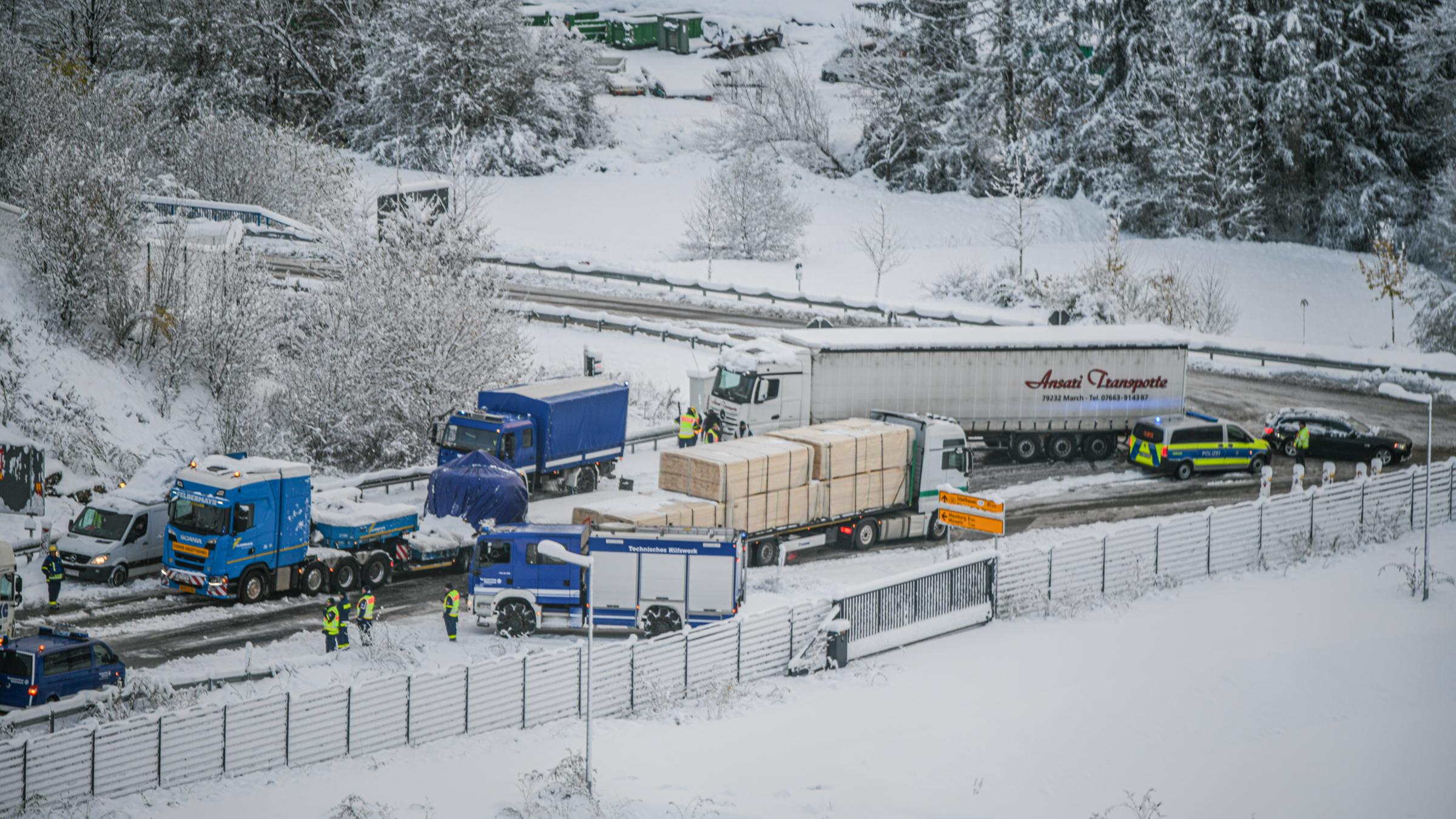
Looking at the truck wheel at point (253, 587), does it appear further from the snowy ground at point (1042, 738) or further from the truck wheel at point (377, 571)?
the snowy ground at point (1042, 738)

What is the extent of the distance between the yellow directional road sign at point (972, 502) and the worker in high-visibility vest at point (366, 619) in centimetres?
1118

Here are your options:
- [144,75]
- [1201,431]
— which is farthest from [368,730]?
[144,75]

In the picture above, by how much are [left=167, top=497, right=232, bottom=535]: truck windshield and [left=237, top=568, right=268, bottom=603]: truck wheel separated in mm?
1014

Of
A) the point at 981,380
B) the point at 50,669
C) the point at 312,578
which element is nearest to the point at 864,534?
the point at 981,380

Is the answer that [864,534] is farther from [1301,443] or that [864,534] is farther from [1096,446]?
[1301,443]

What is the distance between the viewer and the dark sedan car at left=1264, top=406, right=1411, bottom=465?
1538 inches

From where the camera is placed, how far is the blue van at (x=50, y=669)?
22.2 m

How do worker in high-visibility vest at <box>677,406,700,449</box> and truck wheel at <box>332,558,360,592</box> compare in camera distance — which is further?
worker in high-visibility vest at <box>677,406,700,449</box>

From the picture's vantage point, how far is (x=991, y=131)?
283ft

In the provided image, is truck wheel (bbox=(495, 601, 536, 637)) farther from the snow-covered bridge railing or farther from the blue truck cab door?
the snow-covered bridge railing

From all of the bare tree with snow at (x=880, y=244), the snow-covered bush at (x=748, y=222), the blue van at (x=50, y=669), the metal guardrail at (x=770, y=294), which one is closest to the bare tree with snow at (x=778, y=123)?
the bare tree with snow at (x=880, y=244)

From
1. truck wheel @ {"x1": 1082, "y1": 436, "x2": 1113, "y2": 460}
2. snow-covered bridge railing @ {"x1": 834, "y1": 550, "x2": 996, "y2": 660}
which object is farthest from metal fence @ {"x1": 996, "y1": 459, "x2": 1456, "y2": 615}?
truck wheel @ {"x1": 1082, "y1": 436, "x2": 1113, "y2": 460}

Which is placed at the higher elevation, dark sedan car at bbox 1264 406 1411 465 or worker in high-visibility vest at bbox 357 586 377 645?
dark sedan car at bbox 1264 406 1411 465

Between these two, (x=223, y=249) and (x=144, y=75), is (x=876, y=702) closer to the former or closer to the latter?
(x=223, y=249)
